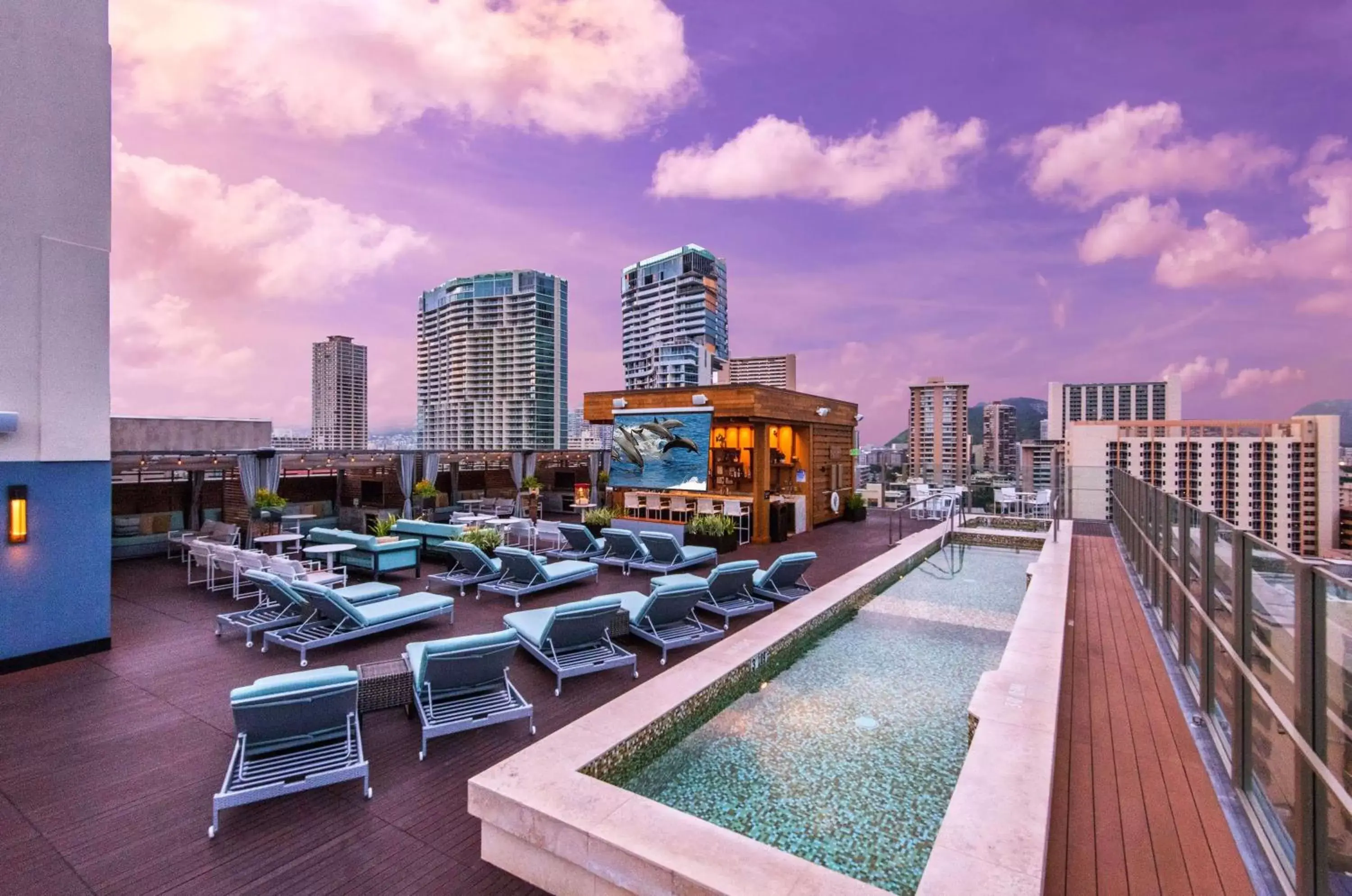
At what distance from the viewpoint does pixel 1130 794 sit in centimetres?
326

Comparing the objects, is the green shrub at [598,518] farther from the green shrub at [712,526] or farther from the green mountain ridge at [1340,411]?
the green mountain ridge at [1340,411]

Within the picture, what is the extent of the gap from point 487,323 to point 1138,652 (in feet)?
238

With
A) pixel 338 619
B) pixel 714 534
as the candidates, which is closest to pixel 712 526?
pixel 714 534

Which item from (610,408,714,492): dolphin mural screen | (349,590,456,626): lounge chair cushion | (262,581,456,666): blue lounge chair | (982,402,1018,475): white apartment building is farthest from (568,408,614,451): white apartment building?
(982,402,1018,475): white apartment building

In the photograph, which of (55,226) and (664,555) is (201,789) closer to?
(55,226)

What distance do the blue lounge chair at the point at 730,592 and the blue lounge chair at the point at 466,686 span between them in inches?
95.6

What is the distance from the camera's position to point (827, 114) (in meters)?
33.8

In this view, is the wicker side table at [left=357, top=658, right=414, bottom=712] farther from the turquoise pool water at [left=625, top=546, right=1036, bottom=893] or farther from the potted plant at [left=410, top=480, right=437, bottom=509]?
the potted plant at [left=410, top=480, right=437, bottom=509]

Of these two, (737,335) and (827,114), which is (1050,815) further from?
(737,335)

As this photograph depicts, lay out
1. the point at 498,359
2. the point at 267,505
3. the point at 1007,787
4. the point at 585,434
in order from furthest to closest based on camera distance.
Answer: the point at 498,359 → the point at 585,434 → the point at 267,505 → the point at 1007,787

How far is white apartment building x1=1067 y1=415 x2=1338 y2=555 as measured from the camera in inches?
1207

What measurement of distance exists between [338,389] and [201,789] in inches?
3389

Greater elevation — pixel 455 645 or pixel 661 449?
pixel 661 449

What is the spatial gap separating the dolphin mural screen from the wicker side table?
9.70 m
